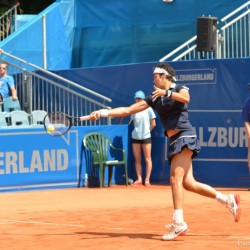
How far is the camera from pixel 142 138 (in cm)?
1742

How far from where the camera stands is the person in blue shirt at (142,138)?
1734 cm

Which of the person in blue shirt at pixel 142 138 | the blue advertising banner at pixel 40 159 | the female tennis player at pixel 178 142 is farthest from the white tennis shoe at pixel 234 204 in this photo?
the person in blue shirt at pixel 142 138

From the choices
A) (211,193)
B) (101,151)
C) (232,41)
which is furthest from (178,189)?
(232,41)

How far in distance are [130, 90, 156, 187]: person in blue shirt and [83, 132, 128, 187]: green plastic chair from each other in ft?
0.94

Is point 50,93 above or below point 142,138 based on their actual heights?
above

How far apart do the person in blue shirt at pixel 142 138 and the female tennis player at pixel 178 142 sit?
7426 millimetres

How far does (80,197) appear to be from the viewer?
15.0m

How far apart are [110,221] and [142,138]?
6.29m

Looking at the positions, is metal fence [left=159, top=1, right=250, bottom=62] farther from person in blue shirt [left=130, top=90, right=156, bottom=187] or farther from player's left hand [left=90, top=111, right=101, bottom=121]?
player's left hand [left=90, top=111, right=101, bottom=121]

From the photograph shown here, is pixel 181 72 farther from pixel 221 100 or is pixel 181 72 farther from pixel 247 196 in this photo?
pixel 247 196

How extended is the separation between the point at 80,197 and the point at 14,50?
841 cm

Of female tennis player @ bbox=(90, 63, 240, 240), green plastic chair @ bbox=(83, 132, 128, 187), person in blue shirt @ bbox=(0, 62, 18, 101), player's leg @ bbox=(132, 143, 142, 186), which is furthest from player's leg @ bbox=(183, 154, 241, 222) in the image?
person in blue shirt @ bbox=(0, 62, 18, 101)

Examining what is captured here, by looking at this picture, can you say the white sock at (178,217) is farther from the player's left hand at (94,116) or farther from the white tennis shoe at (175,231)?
the player's left hand at (94,116)

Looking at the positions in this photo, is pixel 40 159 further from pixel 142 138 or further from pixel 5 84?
pixel 5 84
